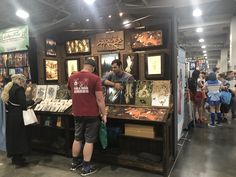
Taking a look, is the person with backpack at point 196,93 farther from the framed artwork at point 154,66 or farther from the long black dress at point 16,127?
the long black dress at point 16,127

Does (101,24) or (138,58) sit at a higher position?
(101,24)

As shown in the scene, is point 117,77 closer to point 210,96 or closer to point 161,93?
point 161,93

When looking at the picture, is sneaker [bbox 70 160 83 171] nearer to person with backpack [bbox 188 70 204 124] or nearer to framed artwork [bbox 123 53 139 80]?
framed artwork [bbox 123 53 139 80]

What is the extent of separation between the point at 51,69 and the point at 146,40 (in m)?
2.22

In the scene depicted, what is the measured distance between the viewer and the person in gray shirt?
3.70 m

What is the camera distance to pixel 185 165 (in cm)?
340

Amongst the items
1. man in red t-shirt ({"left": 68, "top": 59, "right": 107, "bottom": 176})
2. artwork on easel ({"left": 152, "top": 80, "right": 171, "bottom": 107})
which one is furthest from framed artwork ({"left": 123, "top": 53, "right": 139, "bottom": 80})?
man in red t-shirt ({"left": 68, "top": 59, "right": 107, "bottom": 176})

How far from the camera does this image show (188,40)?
588 inches

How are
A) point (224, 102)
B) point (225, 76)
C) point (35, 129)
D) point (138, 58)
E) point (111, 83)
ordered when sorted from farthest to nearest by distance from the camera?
point (225, 76) → point (224, 102) → point (35, 129) → point (138, 58) → point (111, 83)

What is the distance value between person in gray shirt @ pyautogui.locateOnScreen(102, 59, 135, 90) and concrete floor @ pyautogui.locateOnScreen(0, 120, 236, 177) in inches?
51.7

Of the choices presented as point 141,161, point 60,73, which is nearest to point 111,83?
point 141,161

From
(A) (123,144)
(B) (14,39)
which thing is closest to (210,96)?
(A) (123,144)

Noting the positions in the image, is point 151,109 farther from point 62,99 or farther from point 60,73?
point 60,73

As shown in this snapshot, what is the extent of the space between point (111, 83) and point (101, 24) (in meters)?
1.37
